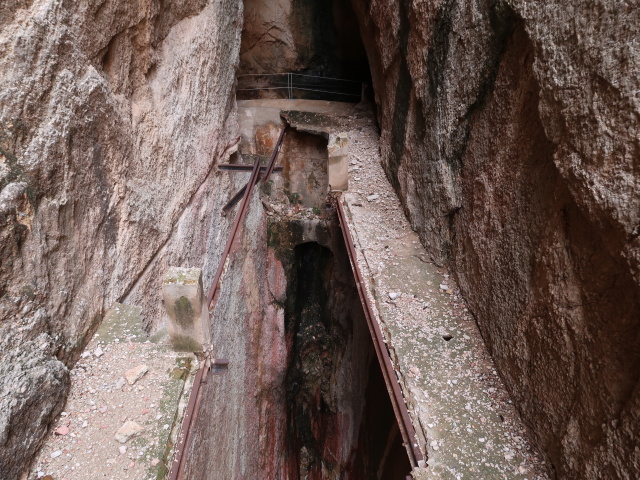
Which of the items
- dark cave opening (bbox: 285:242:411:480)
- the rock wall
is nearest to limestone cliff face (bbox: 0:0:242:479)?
the rock wall

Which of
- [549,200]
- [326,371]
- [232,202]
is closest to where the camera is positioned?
[549,200]

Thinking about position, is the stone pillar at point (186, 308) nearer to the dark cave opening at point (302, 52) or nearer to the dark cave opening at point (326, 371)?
the dark cave opening at point (326, 371)

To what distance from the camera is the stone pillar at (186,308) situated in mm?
3580

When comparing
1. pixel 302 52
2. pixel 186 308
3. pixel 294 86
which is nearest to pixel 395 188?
pixel 186 308

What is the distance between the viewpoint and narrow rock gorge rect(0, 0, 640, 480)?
248 centimetres

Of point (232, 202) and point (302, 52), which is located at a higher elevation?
point (302, 52)

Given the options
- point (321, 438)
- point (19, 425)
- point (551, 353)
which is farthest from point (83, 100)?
point (321, 438)

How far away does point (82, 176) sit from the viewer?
364 cm

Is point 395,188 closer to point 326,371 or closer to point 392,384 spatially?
point 392,384

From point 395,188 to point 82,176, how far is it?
4.56 meters

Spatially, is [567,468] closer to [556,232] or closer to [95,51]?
[556,232]

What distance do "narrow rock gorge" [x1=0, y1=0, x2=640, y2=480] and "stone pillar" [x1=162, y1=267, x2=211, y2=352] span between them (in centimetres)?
78

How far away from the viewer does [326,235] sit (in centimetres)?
921

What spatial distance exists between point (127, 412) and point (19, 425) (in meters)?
0.69
